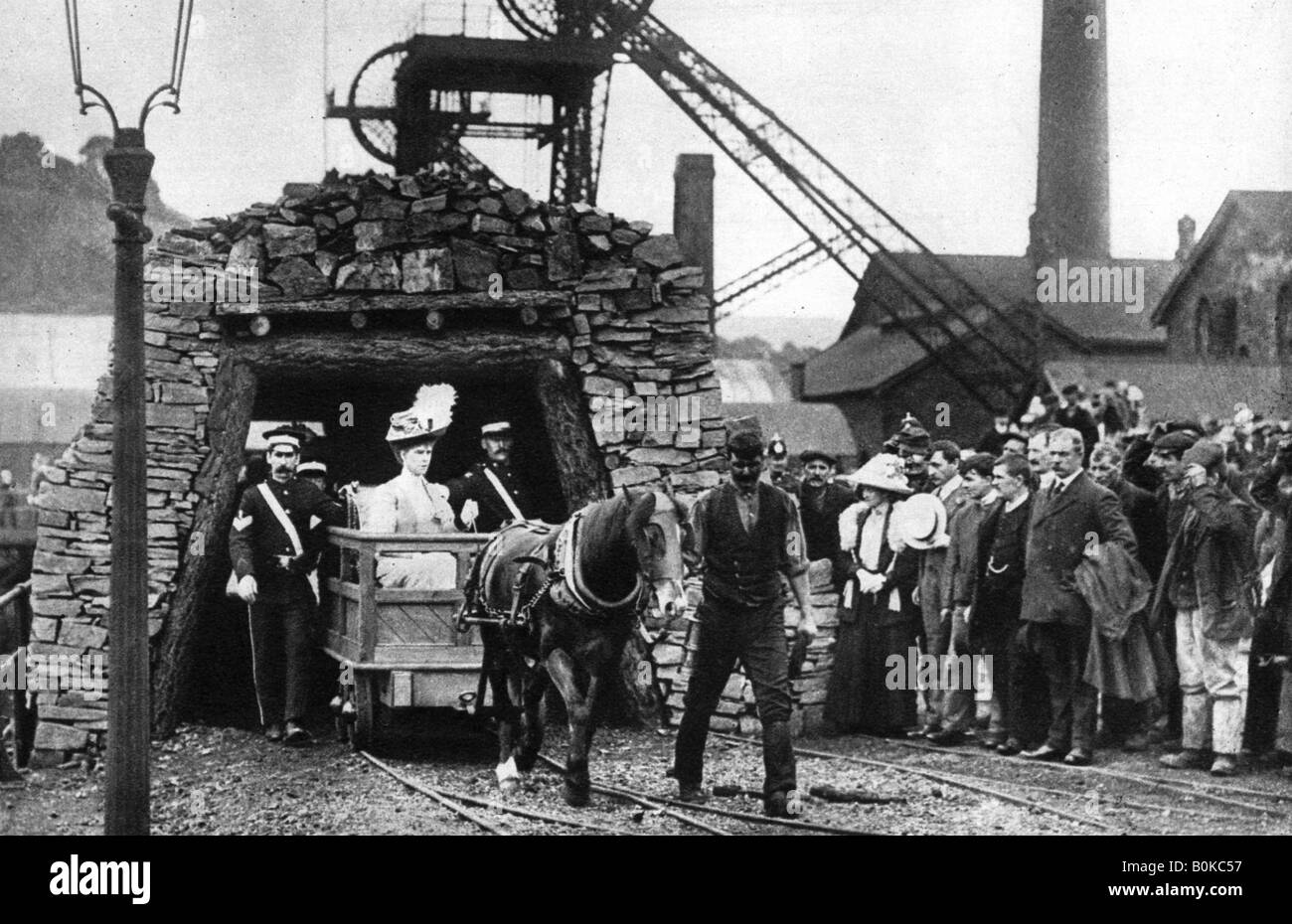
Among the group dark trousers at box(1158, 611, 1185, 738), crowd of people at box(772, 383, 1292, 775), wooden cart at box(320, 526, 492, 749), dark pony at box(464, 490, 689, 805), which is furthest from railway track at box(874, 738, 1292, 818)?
wooden cart at box(320, 526, 492, 749)

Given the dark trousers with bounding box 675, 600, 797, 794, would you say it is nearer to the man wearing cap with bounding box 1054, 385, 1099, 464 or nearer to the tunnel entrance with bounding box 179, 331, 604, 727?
the tunnel entrance with bounding box 179, 331, 604, 727

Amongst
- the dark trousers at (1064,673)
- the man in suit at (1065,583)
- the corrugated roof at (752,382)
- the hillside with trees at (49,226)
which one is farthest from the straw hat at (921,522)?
the hillside with trees at (49,226)

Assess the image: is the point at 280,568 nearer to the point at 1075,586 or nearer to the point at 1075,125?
the point at 1075,586

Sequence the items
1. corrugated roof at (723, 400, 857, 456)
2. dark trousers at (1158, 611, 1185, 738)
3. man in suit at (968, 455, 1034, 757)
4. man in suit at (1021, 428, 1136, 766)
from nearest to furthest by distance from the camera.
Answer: man in suit at (1021, 428, 1136, 766) → dark trousers at (1158, 611, 1185, 738) → man in suit at (968, 455, 1034, 757) → corrugated roof at (723, 400, 857, 456)

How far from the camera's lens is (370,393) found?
9.49 meters

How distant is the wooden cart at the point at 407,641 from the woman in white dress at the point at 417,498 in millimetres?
77

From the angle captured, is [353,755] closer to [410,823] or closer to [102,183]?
[410,823]

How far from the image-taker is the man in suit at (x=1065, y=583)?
7789mm

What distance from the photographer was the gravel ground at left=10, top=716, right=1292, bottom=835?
23.5ft

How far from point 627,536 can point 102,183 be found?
348cm

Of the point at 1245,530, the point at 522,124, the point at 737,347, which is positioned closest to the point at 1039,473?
the point at 1245,530

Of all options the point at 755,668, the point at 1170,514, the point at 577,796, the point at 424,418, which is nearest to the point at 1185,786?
the point at 1170,514

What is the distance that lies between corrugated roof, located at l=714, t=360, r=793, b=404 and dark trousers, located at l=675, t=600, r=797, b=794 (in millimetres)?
5526

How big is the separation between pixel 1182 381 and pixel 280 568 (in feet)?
17.6
